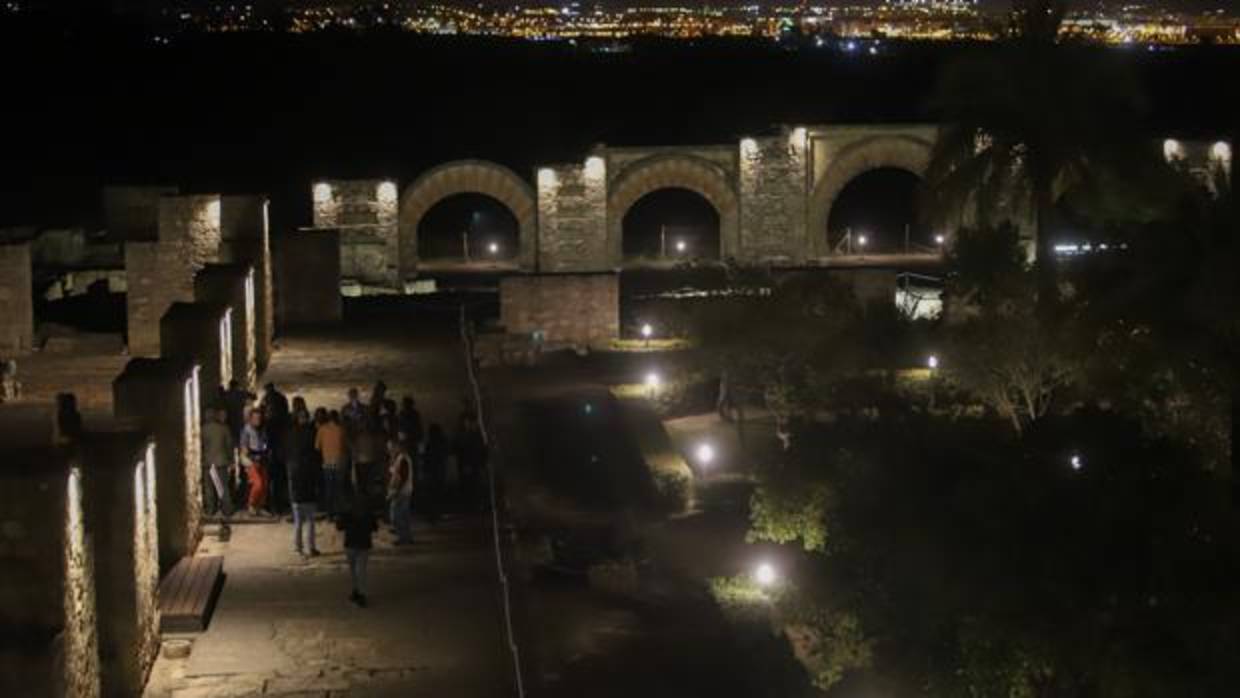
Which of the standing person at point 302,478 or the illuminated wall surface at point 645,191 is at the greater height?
the illuminated wall surface at point 645,191

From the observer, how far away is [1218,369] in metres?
18.6

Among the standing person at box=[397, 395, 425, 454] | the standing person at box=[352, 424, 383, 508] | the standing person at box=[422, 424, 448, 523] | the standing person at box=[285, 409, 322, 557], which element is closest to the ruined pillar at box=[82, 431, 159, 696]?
the standing person at box=[285, 409, 322, 557]

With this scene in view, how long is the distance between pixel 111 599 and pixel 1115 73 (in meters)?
20.1

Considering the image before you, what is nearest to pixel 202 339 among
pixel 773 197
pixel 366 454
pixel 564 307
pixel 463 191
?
pixel 366 454

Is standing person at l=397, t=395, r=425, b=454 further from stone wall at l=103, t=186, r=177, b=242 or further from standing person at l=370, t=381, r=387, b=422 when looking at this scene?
stone wall at l=103, t=186, r=177, b=242

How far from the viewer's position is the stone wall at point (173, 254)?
85.3 feet

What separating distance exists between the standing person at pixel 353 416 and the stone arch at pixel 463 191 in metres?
19.3

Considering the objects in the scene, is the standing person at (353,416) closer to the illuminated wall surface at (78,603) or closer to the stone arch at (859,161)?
the illuminated wall surface at (78,603)

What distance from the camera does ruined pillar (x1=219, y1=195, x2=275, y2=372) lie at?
2555 cm

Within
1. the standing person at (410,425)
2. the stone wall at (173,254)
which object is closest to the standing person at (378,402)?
the standing person at (410,425)

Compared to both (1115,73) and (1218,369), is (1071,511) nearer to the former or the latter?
(1218,369)

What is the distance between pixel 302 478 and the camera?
16891mm

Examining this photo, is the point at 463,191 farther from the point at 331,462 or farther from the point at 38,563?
the point at 38,563

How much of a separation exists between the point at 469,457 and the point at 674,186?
21.6 meters
